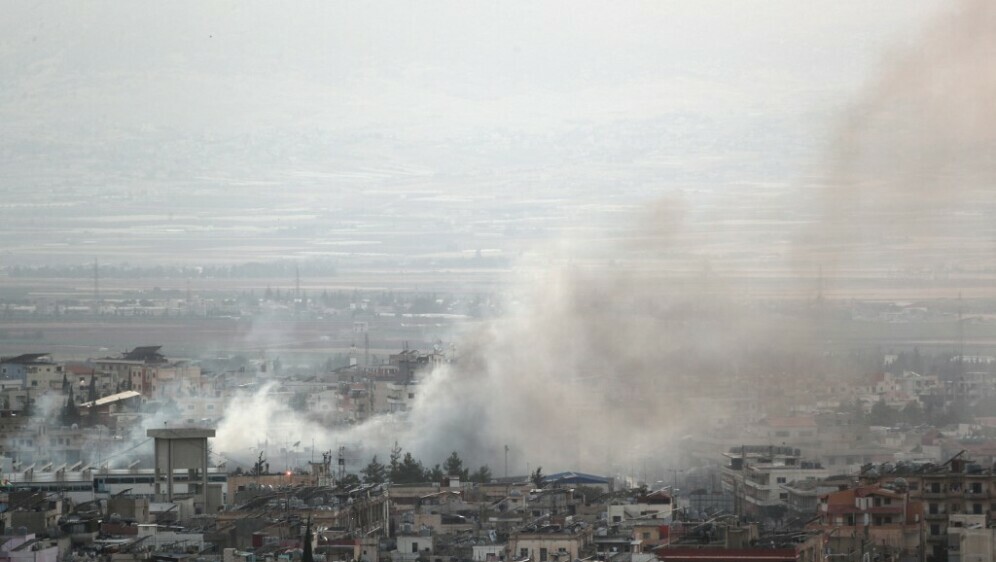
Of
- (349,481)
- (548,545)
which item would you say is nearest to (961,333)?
(349,481)

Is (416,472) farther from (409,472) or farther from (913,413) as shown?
(913,413)

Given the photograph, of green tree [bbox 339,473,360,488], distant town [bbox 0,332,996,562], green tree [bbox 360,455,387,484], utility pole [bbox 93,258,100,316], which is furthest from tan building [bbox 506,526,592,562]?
utility pole [bbox 93,258,100,316]

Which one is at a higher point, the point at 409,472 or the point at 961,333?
the point at 961,333

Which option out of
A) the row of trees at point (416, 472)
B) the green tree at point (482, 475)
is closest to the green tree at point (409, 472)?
the row of trees at point (416, 472)

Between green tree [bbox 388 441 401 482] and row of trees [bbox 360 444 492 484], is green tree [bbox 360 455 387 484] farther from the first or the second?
green tree [bbox 388 441 401 482]

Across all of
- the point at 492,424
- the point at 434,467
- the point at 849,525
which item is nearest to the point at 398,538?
the point at 849,525

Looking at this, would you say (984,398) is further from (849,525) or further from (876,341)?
(849,525)

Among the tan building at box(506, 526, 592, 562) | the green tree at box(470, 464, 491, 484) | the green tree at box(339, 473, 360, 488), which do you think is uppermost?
the green tree at box(339, 473, 360, 488)
